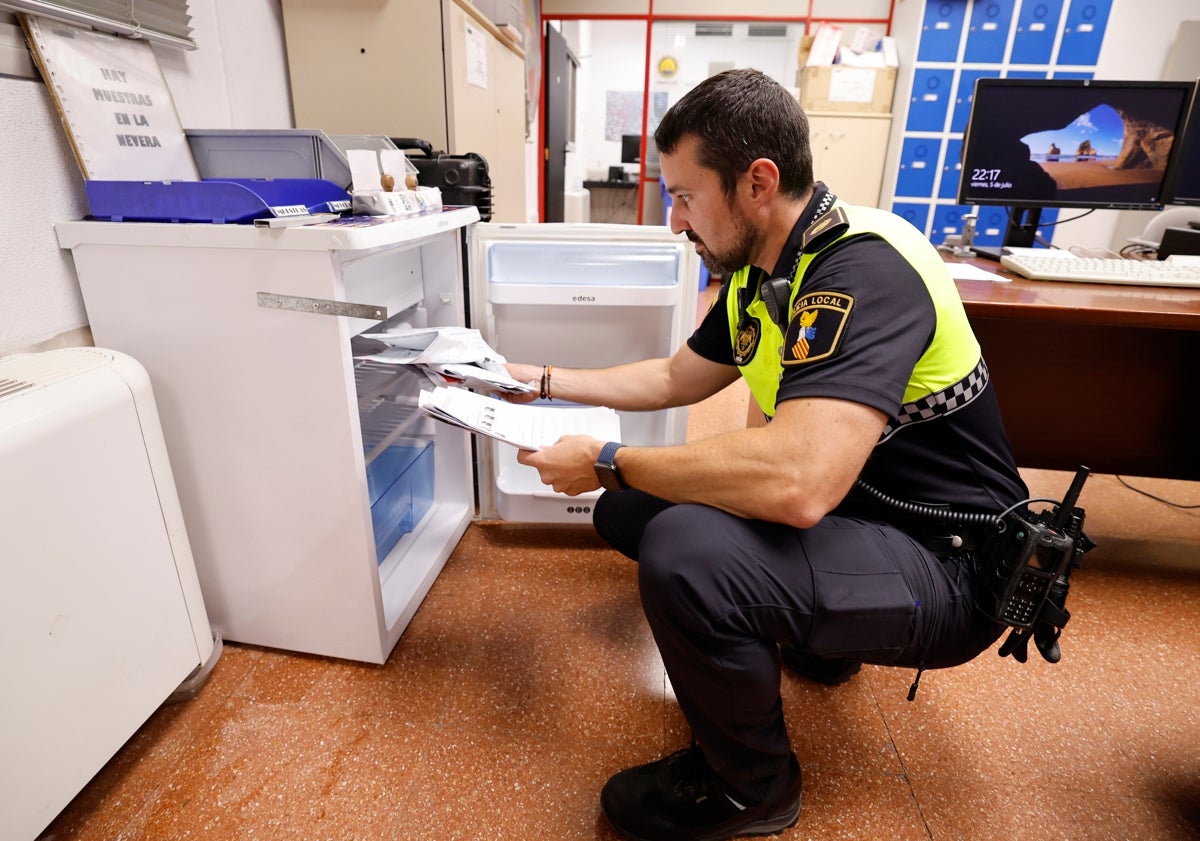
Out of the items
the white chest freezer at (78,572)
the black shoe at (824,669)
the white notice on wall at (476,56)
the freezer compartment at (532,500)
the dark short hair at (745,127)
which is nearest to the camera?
the white chest freezer at (78,572)

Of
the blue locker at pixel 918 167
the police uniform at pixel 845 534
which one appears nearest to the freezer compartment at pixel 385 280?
the police uniform at pixel 845 534

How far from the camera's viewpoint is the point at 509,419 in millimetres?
1103

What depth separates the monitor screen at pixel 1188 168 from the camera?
175 cm

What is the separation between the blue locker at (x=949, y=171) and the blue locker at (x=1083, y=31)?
0.82 meters

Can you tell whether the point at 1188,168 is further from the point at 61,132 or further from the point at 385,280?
the point at 61,132

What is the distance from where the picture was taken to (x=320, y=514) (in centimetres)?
120

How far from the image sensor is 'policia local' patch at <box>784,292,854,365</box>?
2.67 feet

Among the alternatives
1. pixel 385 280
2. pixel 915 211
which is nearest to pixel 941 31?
pixel 915 211

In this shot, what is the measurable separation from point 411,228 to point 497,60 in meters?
1.35

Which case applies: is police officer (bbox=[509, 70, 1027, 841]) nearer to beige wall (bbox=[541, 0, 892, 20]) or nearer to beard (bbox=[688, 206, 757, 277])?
beard (bbox=[688, 206, 757, 277])

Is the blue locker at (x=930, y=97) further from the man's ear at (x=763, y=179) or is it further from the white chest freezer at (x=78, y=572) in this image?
the white chest freezer at (x=78, y=572)

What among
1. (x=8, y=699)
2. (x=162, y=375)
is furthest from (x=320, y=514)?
(x=8, y=699)

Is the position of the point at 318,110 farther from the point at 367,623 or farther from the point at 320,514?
the point at 367,623

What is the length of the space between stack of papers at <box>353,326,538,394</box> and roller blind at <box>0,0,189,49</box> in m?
0.68
